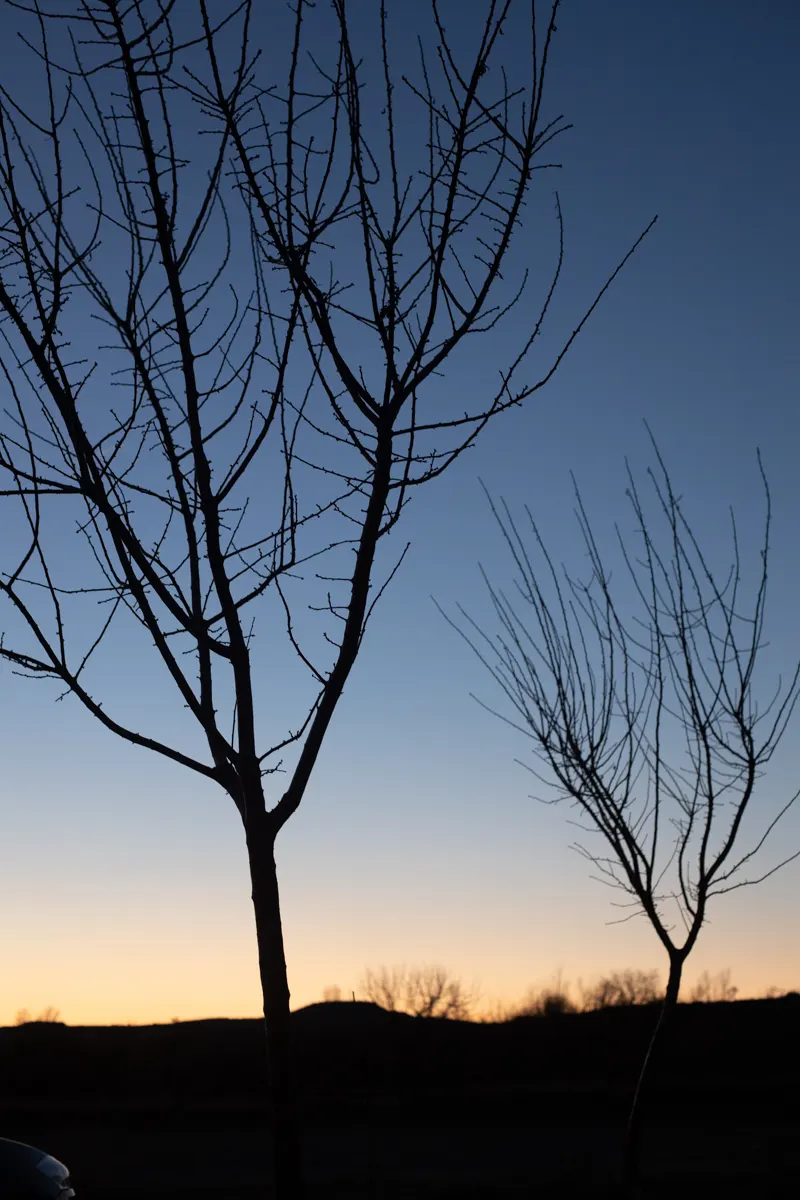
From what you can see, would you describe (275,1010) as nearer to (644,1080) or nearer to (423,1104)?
(644,1080)

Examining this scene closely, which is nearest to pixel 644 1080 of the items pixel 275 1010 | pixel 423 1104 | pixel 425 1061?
pixel 275 1010

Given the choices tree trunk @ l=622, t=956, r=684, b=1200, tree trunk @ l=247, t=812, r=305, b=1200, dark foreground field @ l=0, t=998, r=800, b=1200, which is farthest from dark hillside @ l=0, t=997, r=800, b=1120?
tree trunk @ l=247, t=812, r=305, b=1200

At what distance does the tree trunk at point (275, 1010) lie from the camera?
2711 millimetres

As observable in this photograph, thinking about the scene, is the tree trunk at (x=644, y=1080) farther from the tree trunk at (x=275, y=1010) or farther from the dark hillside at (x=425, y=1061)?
the dark hillside at (x=425, y=1061)

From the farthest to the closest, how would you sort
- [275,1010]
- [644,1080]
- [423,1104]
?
[423,1104] < [644,1080] < [275,1010]

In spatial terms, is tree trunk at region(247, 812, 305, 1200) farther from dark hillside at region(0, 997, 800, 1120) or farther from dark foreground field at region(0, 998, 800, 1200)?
dark hillside at region(0, 997, 800, 1120)

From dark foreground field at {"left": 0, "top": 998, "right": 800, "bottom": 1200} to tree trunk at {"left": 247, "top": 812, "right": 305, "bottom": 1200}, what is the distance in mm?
6208

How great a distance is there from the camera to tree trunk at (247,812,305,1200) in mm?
2711

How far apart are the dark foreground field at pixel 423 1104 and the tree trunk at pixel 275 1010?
244 inches

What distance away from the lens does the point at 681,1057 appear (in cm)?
2888

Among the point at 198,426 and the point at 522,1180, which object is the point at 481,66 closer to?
the point at 198,426

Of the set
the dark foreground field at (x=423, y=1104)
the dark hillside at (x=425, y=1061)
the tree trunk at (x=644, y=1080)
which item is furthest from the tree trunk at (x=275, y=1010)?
the dark hillside at (x=425, y=1061)

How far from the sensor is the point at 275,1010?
2852 mm

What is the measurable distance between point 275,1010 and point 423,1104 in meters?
23.6
